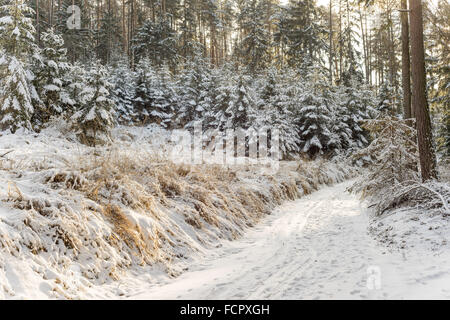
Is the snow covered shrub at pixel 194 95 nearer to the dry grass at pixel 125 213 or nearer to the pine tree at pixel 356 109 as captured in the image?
the pine tree at pixel 356 109

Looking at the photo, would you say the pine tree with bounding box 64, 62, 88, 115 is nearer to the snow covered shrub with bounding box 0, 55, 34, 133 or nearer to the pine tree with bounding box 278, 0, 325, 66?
the snow covered shrub with bounding box 0, 55, 34, 133

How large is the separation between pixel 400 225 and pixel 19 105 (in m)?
14.7

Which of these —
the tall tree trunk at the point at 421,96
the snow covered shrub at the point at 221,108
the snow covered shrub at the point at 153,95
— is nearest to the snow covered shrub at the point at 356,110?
the snow covered shrub at the point at 221,108

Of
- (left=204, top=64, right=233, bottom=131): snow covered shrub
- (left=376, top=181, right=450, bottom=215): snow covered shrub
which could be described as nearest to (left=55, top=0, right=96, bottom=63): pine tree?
(left=204, top=64, right=233, bottom=131): snow covered shrub

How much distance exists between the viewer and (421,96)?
6.89m

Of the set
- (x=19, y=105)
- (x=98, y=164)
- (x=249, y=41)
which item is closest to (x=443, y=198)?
(x=98, y=164)

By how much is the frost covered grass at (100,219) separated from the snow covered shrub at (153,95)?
16913 millimetres

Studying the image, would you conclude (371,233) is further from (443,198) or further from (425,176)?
(425,176)

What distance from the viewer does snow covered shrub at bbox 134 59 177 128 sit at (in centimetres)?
2375

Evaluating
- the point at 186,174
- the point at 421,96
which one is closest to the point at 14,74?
the point at 186,174

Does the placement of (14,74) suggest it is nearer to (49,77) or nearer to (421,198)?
(49,77)

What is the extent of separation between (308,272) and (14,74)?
14405 mm

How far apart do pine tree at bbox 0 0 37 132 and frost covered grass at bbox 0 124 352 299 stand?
8.93 metres
